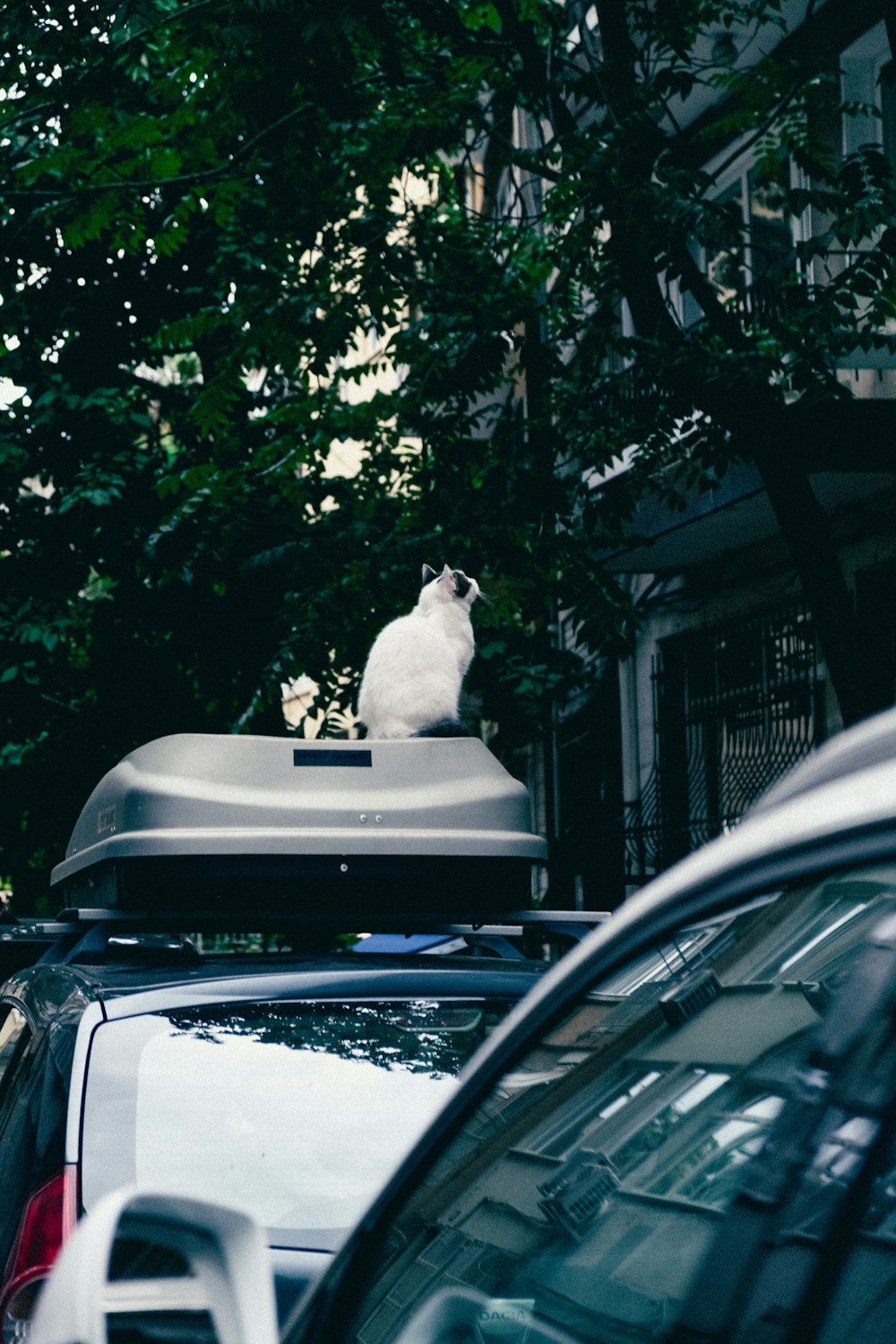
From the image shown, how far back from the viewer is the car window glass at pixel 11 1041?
3654mm

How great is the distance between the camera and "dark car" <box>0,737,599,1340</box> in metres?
2.96

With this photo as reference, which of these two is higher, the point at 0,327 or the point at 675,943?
the point at 0,327

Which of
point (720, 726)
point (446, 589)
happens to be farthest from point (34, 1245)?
point (720, 726)

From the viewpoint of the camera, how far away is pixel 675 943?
1.33m

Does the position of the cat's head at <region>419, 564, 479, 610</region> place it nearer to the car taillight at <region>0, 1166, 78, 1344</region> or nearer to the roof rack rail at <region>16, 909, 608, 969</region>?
the roof rack rail at <region>16, 909, 608, 969</region>

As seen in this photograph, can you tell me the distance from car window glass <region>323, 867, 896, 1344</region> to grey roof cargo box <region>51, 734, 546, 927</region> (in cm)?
264

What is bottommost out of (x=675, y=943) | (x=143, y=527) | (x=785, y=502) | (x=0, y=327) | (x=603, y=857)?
(x=603, y=857)

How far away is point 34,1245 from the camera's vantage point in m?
2.85

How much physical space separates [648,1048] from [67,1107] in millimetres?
1842

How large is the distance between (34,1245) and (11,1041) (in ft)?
3.63

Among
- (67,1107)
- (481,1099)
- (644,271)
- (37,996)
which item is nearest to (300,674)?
(644,271)

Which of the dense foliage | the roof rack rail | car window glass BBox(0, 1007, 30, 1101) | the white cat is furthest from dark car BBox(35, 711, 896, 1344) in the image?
the dense foliage

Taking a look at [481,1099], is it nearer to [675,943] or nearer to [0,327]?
[675,943]

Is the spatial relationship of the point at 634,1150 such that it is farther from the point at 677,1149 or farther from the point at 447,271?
the point at 447,271
